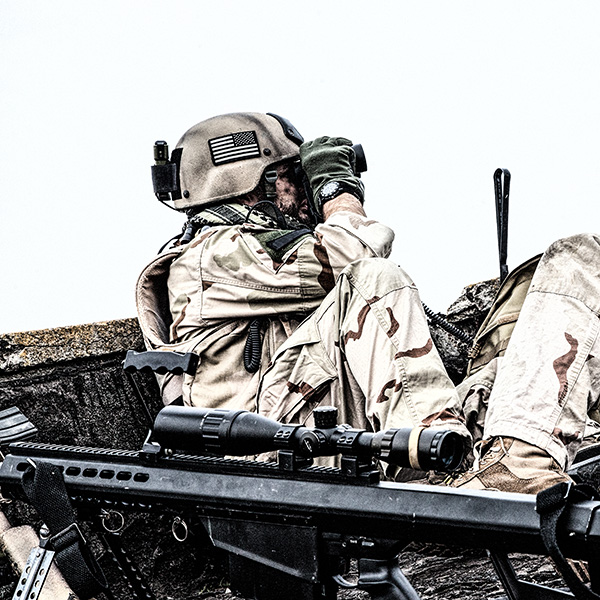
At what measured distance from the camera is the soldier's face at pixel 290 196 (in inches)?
168

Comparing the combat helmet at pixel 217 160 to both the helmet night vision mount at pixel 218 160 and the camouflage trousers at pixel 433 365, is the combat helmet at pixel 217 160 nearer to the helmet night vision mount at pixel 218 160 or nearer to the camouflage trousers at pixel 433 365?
the helmet night vision mount at pixel 218 160

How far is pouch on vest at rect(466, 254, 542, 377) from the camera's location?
3.54m

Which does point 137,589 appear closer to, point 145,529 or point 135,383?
point 145,529

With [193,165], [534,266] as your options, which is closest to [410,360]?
[534,266]

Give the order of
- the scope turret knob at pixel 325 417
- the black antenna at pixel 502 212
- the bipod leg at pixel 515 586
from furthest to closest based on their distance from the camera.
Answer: the black antenna at pixel 502 212 → the bipod leg at pixel 515 586 → the scope turret knob at pixel 325 417

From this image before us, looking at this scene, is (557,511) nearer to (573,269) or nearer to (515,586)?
(515,586)

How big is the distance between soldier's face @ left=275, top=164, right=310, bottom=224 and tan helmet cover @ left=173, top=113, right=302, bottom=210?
2.6 inches

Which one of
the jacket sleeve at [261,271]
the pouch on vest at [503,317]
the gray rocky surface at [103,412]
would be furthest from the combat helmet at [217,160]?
the pouch on vest at [503,317]

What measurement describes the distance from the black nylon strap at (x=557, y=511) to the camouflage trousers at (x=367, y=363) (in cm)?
109

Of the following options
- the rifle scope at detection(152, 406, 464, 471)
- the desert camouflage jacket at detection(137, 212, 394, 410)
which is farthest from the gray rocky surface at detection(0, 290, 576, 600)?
the rifle scope at detection(152, 406, 464, 471)

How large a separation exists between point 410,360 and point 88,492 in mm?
1080

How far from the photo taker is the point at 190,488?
2400 millimetres

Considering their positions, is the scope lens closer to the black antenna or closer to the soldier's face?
the black antenna

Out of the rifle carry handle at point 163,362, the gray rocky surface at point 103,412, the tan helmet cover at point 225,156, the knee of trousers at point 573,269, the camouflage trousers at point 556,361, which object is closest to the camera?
the camouflage trousers at point 556,361
